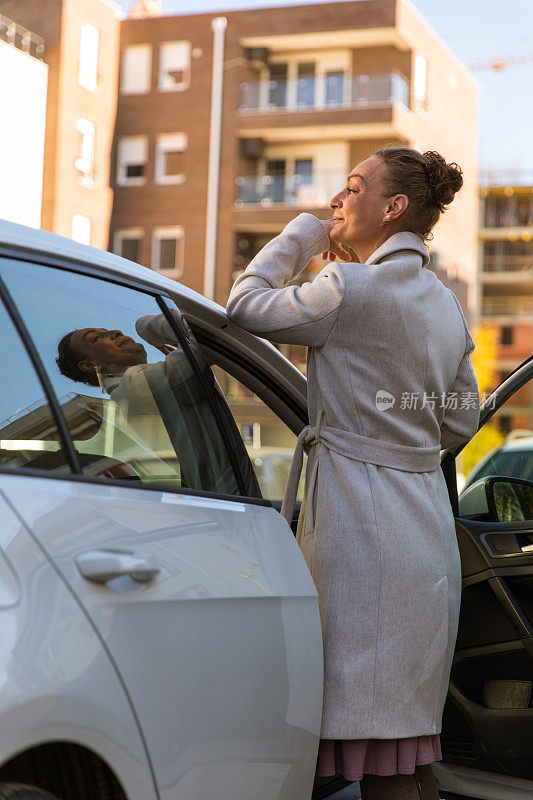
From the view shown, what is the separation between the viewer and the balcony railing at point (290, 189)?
29859 mm

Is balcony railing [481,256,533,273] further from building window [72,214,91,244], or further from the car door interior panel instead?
the car door interior panel

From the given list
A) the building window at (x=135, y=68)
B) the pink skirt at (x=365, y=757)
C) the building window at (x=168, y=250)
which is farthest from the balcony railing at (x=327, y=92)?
the pink skirt at (x=365, y=757)

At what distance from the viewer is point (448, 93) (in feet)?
122

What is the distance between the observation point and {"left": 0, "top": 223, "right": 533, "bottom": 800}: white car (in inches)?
60.3

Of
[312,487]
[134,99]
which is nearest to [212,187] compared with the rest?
[134,99]

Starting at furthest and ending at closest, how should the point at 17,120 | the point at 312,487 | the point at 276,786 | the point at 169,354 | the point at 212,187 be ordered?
the point at 212,187 → the point at 17,120 → the point at 312,487 → the point at 169,354 → the point at 276,786

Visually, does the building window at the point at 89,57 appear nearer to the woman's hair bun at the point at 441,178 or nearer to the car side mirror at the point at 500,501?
the car side mirror at the point at 500,501

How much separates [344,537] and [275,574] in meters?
0.23

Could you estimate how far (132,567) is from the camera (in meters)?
1.66

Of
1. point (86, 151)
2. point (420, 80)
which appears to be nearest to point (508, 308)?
point (420, 80)

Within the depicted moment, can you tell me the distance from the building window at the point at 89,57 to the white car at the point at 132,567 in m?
29.3

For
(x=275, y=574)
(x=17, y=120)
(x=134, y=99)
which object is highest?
(x=134, y=99)

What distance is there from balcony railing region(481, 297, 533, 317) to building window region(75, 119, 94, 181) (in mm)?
25660

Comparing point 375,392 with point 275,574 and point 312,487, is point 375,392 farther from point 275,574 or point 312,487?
point 275,574
